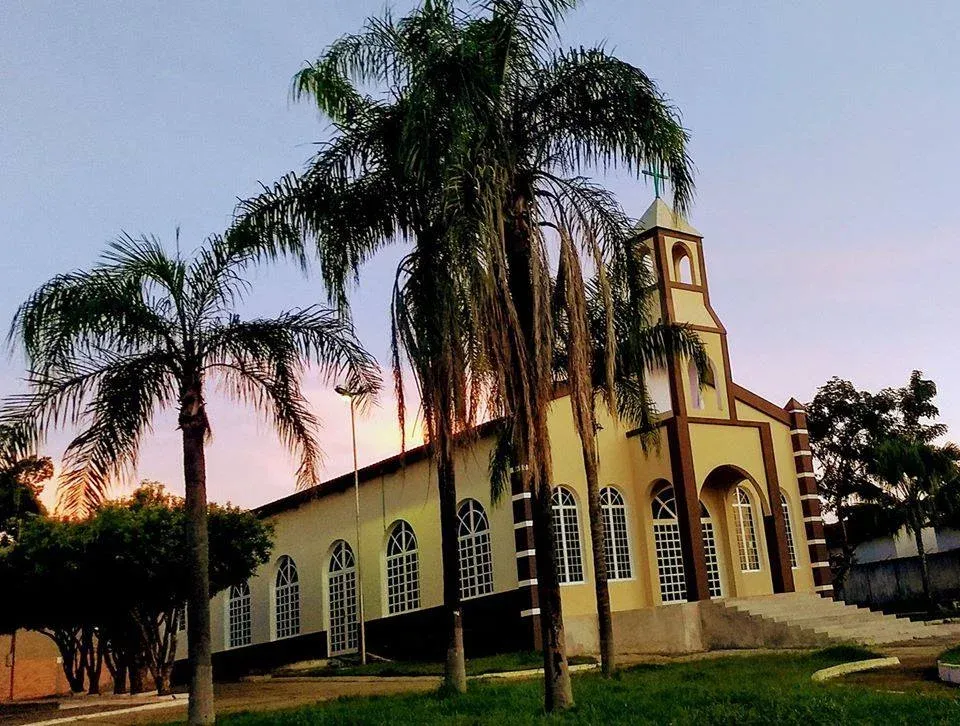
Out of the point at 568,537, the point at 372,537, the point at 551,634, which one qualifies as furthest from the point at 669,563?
the point at 551,634

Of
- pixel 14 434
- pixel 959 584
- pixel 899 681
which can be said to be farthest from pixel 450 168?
pixel 959 584

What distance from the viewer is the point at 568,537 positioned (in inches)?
1053

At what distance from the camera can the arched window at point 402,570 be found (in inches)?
1192

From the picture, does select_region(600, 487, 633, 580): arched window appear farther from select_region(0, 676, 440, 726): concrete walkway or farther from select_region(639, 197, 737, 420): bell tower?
select_region(0, 676, 440, 726): concrete walkway

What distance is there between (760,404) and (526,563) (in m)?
9.32

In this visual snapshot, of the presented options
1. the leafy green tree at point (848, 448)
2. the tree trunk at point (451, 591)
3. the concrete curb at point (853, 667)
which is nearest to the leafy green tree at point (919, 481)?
the leafy green tree at point (848, 448)

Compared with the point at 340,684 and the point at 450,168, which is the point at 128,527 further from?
the point at 450,168

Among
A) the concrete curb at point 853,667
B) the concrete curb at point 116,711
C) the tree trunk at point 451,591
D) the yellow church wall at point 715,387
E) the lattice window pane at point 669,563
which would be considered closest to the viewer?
the tree trunk at point 451,591

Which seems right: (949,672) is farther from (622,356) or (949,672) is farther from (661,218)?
(661,218)

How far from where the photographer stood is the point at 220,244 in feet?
50.0

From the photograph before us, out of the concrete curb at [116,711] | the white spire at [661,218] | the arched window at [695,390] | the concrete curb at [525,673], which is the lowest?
the concrete curb at [116,711]

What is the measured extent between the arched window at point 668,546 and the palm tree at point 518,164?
1494 cm

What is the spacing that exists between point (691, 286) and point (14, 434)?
64.1 feet

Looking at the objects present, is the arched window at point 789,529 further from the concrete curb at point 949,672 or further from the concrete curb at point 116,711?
the concrete curb at point 116,711
